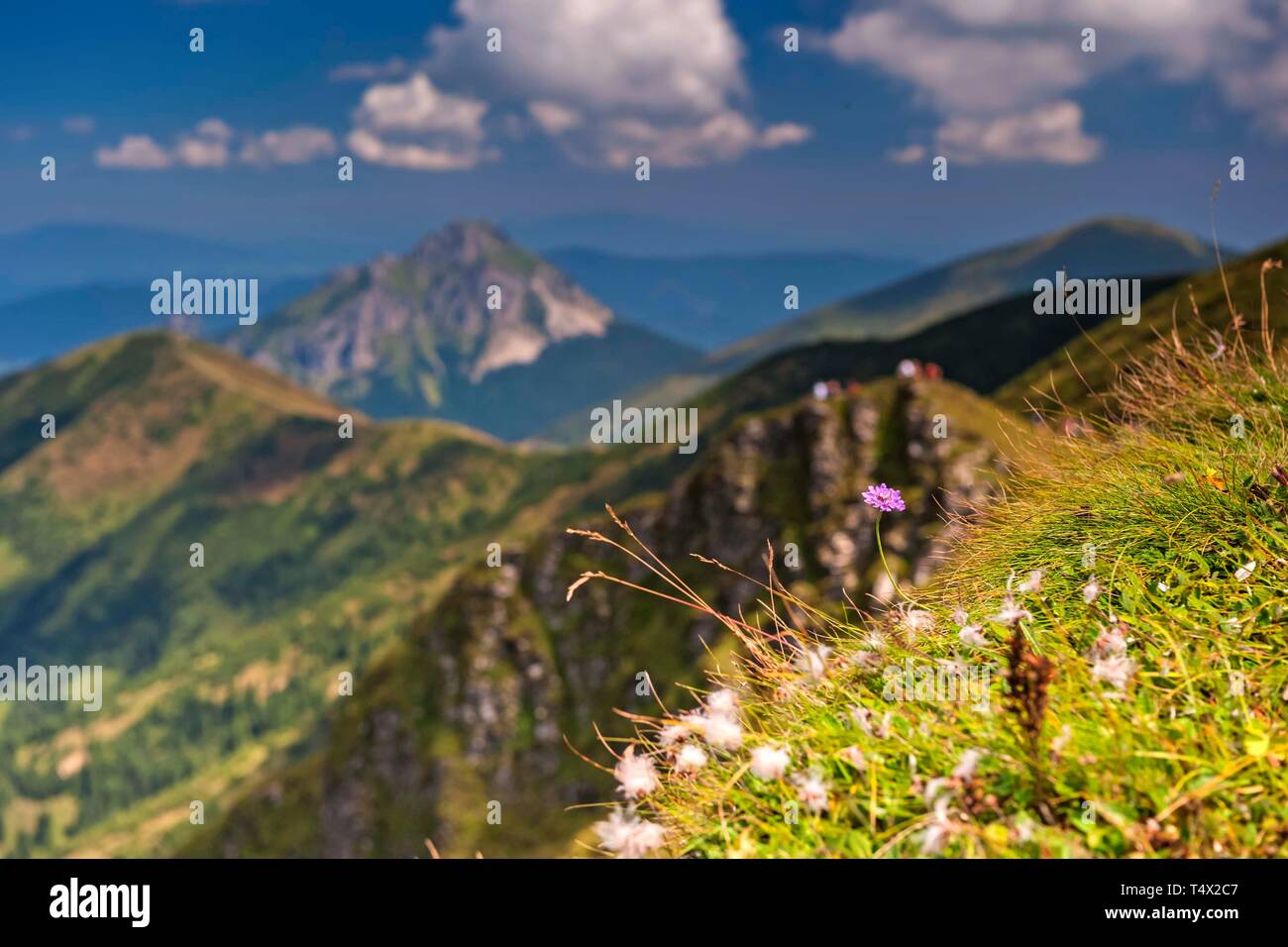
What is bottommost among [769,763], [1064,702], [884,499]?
[769,763]

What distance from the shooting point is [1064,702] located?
4.20m

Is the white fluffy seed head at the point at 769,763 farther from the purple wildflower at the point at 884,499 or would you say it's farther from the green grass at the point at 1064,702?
the purple wildflower at the point at 884,499

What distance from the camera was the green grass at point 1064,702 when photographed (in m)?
3.75

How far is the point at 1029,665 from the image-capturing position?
12.6 ft

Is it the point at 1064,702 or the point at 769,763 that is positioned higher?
the point at 1064,702

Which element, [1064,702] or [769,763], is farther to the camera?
[1064,702]

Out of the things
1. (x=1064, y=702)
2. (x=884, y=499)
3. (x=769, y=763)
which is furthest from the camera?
(x=884, y=499)

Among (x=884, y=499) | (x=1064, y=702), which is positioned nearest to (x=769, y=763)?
(x=1064, y=702)

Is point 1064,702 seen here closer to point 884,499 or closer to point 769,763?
point 769,763
